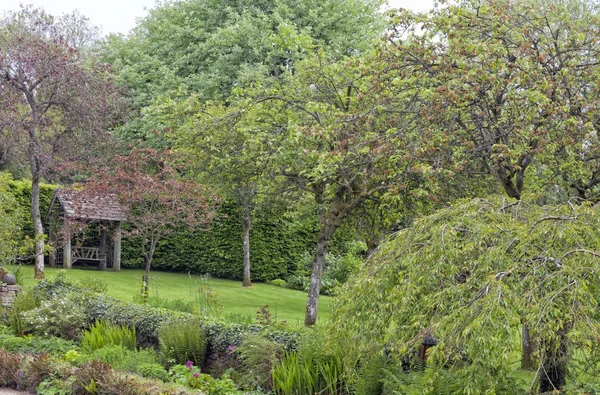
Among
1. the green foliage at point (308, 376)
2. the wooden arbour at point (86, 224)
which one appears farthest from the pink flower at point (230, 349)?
the wooden arbour at point (86, 224)

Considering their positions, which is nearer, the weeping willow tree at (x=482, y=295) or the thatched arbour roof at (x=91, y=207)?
the weeping willow tree at (x=482, y=295)

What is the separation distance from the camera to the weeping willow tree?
5.03 metres

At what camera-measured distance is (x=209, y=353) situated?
1002 centimetres

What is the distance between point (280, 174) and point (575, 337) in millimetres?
9319

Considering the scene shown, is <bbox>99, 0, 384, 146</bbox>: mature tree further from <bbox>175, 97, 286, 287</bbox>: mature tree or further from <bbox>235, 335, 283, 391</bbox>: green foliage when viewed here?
<bbox>235, 335, 283, 391</bbox>: green foliage

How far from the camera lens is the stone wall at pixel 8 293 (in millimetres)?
14463

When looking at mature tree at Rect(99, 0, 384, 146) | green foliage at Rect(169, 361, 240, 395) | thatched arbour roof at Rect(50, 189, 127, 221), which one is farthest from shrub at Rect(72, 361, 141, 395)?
mature tree at Rect(99, 0, 384, 146)

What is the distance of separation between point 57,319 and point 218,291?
758 centimetres

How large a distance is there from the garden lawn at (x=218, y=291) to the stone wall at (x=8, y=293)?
1.87 ft

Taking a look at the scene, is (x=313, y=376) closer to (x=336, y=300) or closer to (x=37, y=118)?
(x=336, y=300)

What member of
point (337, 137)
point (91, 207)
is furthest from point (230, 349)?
point (91, 207)

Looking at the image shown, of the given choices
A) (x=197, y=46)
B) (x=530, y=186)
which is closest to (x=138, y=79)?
(x=197, y=46)

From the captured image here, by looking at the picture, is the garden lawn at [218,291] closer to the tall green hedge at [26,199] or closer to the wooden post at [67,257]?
the wooden post at [67,257]

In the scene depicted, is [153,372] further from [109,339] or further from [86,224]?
[86,224]
